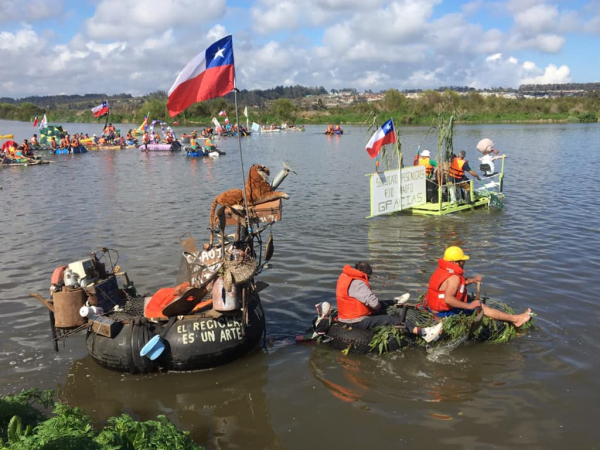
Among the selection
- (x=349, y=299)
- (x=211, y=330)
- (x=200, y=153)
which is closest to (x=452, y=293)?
(x=349, y=299)

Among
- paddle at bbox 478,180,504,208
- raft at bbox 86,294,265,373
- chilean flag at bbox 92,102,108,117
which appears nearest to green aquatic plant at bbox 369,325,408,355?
raft at bbox 86,294,265,373

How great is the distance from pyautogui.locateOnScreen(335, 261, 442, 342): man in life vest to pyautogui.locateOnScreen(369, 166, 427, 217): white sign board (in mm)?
8944

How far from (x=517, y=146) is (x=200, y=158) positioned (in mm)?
23528

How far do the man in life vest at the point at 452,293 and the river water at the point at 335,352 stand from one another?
1.71 feet

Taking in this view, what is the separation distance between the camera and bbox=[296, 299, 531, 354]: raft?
834cm

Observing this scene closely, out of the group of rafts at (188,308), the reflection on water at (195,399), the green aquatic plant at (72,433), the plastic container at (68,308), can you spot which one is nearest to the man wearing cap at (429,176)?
the group of rafts at (188,308)

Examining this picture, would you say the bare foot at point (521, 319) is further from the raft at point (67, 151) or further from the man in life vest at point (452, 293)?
the raft at point (67, 151)

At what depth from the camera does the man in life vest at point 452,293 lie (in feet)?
27.8

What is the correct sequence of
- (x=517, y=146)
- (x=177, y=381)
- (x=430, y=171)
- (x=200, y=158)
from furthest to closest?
(x=517, y=146), (x=200, y=158), (x=430, y=171), (x=177, y=381)

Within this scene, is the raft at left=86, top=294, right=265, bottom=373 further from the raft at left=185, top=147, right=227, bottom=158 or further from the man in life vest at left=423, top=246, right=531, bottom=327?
the raft at left=185, top=147, right=227, bottom=158

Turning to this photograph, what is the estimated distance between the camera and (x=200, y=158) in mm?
37250

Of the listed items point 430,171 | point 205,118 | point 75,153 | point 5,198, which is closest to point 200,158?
point 75,153

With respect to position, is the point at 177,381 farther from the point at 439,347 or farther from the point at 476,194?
the point at 476,194

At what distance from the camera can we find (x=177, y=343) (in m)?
7.73
